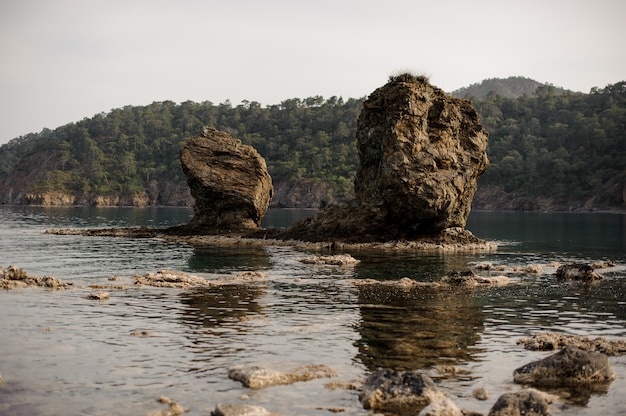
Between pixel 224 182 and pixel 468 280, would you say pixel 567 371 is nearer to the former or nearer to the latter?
pixel 468 280

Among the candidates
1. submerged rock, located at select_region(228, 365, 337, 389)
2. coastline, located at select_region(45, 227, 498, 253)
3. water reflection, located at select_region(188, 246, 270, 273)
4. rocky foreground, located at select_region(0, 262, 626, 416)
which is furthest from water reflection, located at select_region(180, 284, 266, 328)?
coastline, located at select_region(45, 227, 498, 253)

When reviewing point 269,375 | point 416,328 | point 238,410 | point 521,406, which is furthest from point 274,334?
point 521,406

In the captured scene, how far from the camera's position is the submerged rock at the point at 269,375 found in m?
17.3

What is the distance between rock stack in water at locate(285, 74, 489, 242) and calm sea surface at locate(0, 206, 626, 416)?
14823 millimetres

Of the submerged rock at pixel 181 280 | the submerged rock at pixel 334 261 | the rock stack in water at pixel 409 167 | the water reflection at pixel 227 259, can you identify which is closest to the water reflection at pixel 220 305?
the submerged rock at pixel 181 280

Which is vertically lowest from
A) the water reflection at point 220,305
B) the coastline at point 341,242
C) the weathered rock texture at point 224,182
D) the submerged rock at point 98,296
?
the water reflection at point 220,305

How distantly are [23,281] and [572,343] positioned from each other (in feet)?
83.8

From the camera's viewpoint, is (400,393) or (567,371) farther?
(567,371)

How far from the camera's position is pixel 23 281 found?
114ft

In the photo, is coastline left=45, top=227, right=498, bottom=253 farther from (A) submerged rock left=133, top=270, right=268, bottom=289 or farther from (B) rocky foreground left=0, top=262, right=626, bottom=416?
(B) rocky foreground left=0, top=262, right=626, bottom=416

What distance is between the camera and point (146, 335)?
2273cm

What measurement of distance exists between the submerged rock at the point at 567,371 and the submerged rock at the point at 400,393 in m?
3.14

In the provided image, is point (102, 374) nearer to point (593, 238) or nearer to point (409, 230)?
A: point (409, 230)

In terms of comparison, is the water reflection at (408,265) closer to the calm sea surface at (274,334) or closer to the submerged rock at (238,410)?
the calm sea surface at (274,334)
